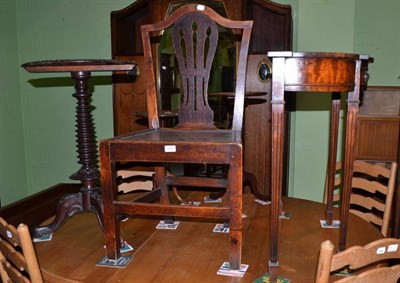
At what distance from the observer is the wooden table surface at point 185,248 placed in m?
1.27

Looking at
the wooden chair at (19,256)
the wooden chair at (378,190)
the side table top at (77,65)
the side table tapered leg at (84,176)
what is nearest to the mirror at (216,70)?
the wooden chair at (378,190)

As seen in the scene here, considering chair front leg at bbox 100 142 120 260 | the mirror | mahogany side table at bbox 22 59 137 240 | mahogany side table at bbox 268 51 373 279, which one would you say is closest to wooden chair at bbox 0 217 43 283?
chair front leg at bbox 100 142 120 260

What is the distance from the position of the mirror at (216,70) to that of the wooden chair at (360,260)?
2042 millimetres

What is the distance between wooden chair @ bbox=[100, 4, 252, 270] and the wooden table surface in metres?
0.09

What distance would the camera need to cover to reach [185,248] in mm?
1468

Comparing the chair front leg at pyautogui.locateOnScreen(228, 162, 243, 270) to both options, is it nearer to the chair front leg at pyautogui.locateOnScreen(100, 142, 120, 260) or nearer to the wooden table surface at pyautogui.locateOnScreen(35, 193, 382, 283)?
the wooden table surface at pyautogui.locateOnScreen(35, 193, 382, 283)

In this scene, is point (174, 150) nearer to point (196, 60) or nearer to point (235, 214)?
point (235, 214)

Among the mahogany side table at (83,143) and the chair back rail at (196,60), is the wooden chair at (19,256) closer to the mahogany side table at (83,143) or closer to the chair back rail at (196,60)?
the mahogany side table at (83,143)

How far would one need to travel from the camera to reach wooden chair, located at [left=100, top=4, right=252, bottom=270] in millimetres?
1289

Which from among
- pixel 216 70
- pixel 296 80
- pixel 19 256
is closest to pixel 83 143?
pixel 19 256

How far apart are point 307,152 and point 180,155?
240 cm

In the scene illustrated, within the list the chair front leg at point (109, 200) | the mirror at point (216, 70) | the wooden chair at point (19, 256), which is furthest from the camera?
the mirror at point (216, 70)

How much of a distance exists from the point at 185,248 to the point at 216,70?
1852mm

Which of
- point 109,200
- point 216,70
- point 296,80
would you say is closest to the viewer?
point 296,80
